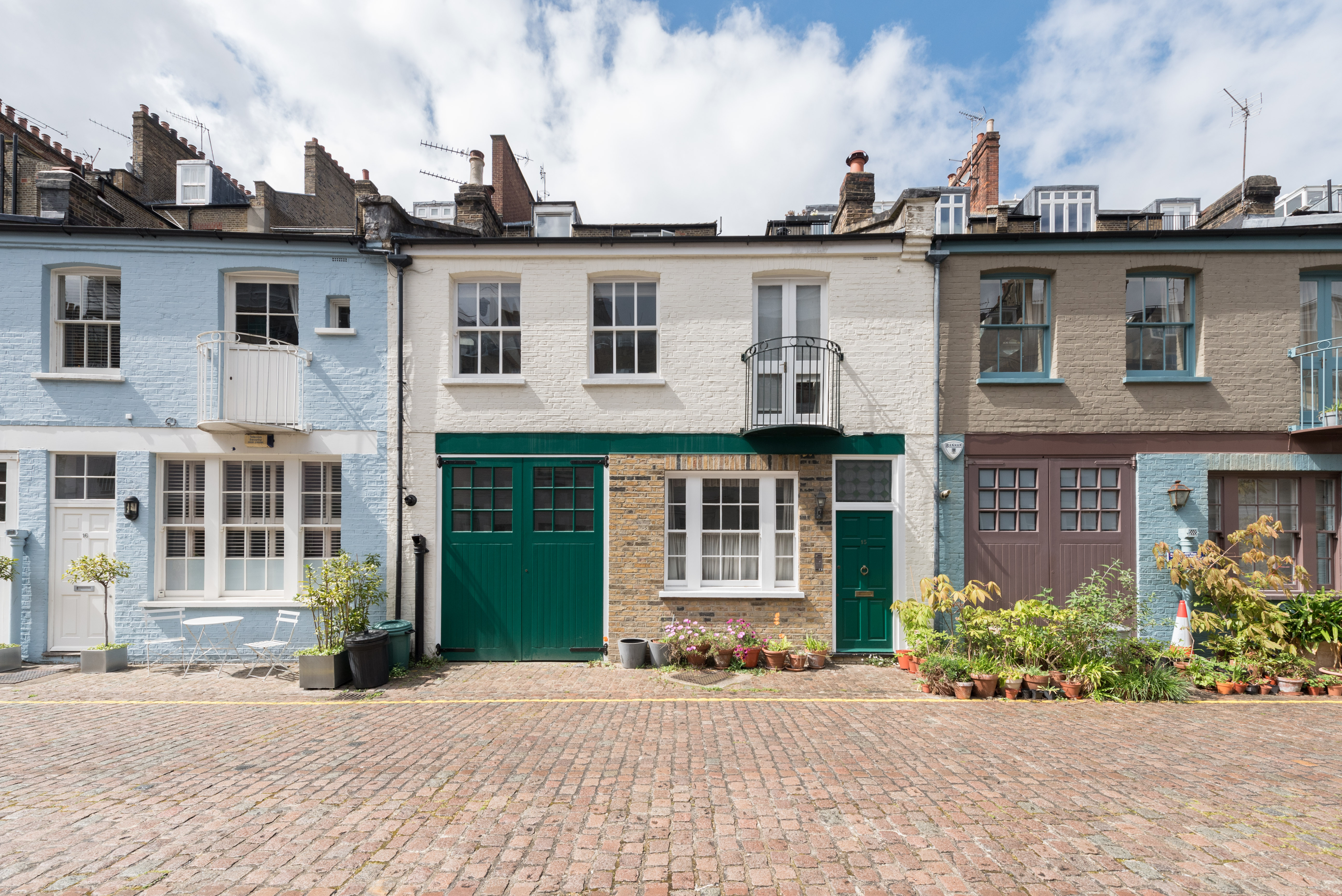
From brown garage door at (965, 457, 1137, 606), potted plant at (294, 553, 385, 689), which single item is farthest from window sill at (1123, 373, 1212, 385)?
potted plant at (294, 553, 385, 689)

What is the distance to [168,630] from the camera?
897cm

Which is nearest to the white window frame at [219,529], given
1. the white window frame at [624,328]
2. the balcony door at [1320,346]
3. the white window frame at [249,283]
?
the white window frame at [249,283]

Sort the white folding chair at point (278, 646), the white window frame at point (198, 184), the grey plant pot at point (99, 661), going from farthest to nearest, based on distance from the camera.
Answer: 1. the white window frame at point (198, 184)
2. the white folding chair at point (278, 646)
3. the grey plant pot at point (99, 661)

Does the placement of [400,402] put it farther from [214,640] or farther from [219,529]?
[214,640]

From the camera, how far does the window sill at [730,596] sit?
895cm

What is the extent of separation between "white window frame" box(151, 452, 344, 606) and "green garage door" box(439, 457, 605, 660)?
223 centimetres

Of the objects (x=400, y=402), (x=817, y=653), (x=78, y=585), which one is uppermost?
(x=400, y=402)

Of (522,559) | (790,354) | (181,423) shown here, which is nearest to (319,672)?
(522,559)

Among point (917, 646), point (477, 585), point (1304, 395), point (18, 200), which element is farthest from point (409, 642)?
point (1304, 395)

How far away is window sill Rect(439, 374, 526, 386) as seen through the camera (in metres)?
9.20

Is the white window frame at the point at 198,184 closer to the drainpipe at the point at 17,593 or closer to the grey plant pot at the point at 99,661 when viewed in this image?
the drainpipe at the point at 17,593

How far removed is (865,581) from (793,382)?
3.39m

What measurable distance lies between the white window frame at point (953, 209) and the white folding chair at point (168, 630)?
17158 millimetres

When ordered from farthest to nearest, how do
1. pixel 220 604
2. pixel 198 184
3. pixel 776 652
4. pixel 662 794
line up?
pixel 198 184 < pixel 220 604 < pixel 776 652 < pixel 662 794
